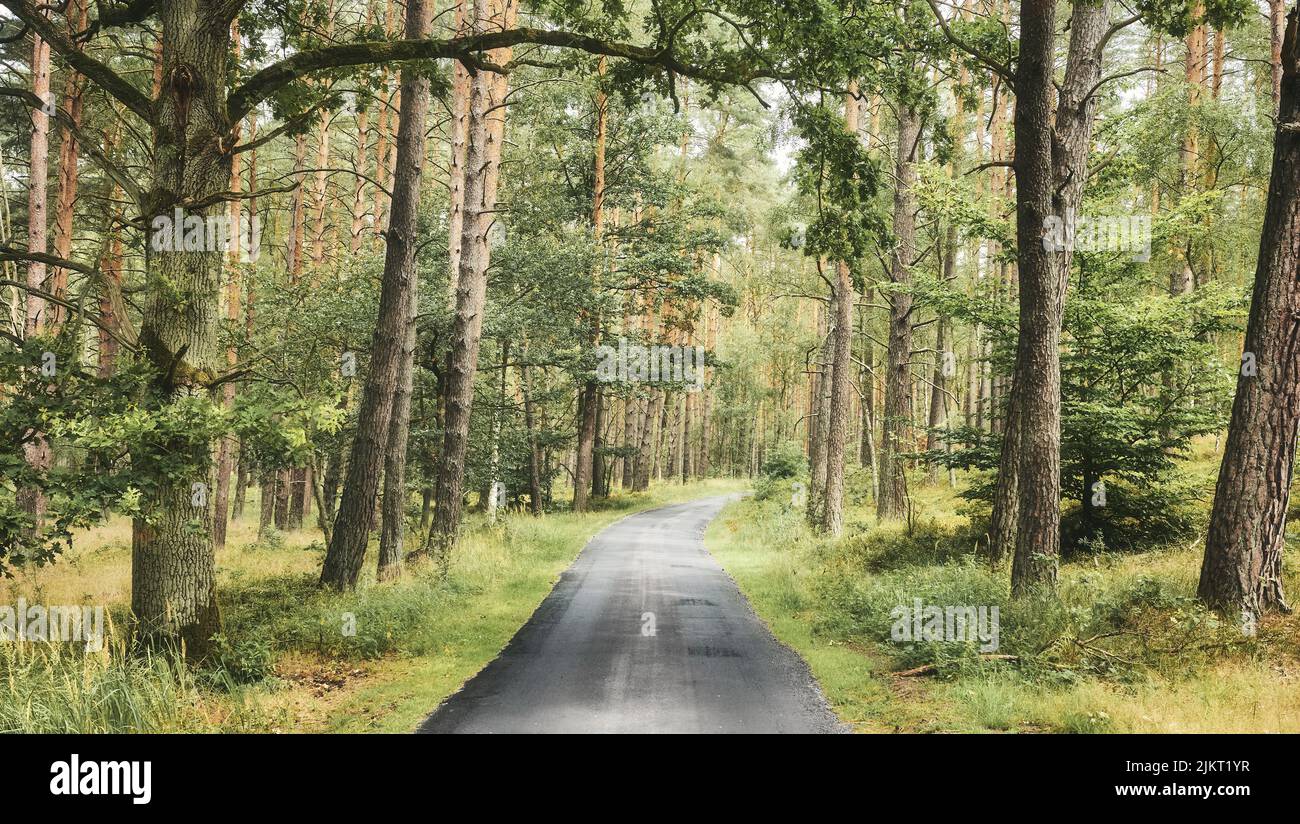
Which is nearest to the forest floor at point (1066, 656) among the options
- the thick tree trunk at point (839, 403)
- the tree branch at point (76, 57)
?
the thick tree trunk at point (839, 403)

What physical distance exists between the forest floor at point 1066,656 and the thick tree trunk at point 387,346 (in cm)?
661

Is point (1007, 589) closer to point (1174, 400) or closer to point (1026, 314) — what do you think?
point (1026, 314)

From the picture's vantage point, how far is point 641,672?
26.8ft

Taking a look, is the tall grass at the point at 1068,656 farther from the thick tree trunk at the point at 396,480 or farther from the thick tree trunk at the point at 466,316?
the thick tree trunk at the point at 466,316

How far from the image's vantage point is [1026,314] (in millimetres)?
9234

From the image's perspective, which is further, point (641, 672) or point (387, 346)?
point (387, 346)

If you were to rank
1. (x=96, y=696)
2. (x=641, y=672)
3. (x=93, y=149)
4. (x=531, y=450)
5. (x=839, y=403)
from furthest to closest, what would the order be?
(x=531, y=450), (x=839, y=403), (x=641, y=672), (x=93, y=149), (x=96, y=696)

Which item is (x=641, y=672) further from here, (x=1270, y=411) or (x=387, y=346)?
(x=1270, y=411)

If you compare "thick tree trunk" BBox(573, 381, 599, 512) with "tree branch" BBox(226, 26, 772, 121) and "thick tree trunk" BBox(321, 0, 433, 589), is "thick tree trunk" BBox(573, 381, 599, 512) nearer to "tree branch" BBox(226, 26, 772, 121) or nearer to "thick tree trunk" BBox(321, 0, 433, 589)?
"thick tree trunk" BBox(321, 0, 433, 589)

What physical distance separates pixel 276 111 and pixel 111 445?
4.81m

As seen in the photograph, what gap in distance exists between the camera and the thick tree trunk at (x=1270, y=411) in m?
7.64

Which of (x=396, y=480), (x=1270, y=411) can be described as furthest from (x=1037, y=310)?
(x=396, y=480)

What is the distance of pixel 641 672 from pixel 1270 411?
23.5 feet
